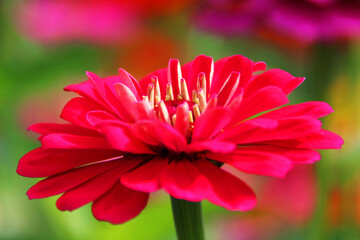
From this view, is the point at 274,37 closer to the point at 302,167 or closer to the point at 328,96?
the point at 302,167

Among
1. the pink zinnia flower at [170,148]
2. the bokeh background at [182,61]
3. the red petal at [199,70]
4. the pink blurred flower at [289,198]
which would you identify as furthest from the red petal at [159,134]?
the pink blurred flower at [289,198]

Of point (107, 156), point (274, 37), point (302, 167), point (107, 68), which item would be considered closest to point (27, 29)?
point (107, 68)

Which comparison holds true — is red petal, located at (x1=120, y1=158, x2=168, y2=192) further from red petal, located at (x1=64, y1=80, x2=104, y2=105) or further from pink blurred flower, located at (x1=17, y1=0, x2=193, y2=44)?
pink blurred flower, located at (x1=17, y1=0, x2=193, y2=44)

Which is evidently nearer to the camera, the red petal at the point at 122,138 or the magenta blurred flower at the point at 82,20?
the red petal at the point at 122,138

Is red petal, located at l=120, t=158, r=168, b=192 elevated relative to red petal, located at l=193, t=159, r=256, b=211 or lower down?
elevated

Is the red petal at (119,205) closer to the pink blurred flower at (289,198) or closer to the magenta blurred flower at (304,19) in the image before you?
the magenta blurred flower at (304,19)

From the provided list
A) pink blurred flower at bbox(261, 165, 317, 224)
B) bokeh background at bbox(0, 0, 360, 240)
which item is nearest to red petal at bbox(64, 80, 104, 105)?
bokeh background at bbox(0, 0, 360, 240)

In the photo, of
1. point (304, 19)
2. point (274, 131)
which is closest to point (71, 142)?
point (274, 131)

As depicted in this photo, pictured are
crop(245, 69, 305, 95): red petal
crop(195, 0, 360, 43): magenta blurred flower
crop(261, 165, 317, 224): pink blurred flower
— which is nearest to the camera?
crop(245, 69, 305, 95): red petal
